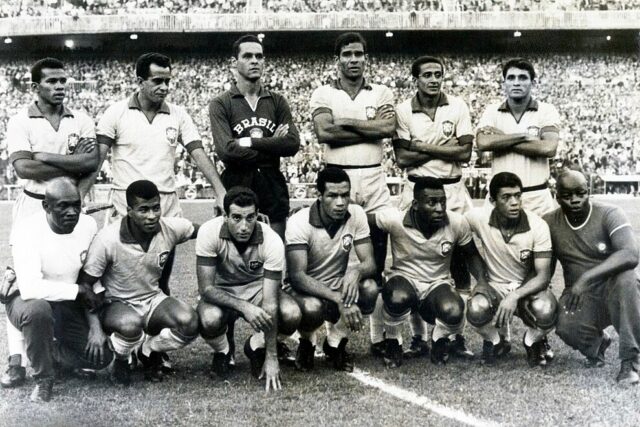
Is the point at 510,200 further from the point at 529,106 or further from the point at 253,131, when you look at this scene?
the point at 253,131

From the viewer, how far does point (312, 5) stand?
24.1 m

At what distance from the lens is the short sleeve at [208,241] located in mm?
4477

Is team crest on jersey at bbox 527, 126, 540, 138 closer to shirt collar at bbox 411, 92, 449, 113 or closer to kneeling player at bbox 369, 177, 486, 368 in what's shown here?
shirt collar at bbox 411, 92, 449, 113

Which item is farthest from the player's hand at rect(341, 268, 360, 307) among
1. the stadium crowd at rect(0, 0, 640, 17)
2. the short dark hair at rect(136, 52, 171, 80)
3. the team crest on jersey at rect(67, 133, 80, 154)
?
the stadium crowd at rect(0, 0, 640, 17)

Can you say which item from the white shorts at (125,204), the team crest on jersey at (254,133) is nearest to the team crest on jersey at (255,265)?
the white shorts at (125,204)

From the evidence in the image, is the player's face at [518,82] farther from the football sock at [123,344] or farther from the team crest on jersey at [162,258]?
the football sock at [123,344]

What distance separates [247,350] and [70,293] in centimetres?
115

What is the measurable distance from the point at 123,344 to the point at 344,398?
4.71ft

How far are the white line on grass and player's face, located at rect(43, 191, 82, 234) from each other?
6.52ft

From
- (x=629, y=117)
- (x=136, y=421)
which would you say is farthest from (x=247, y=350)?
(x=629, y=117)

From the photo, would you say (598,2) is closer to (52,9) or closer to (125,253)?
(52,9)

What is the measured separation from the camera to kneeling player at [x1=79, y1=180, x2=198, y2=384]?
4414mm

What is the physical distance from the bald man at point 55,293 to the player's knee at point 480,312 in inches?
93.1

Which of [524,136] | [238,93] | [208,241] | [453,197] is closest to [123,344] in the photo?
[208,241]
